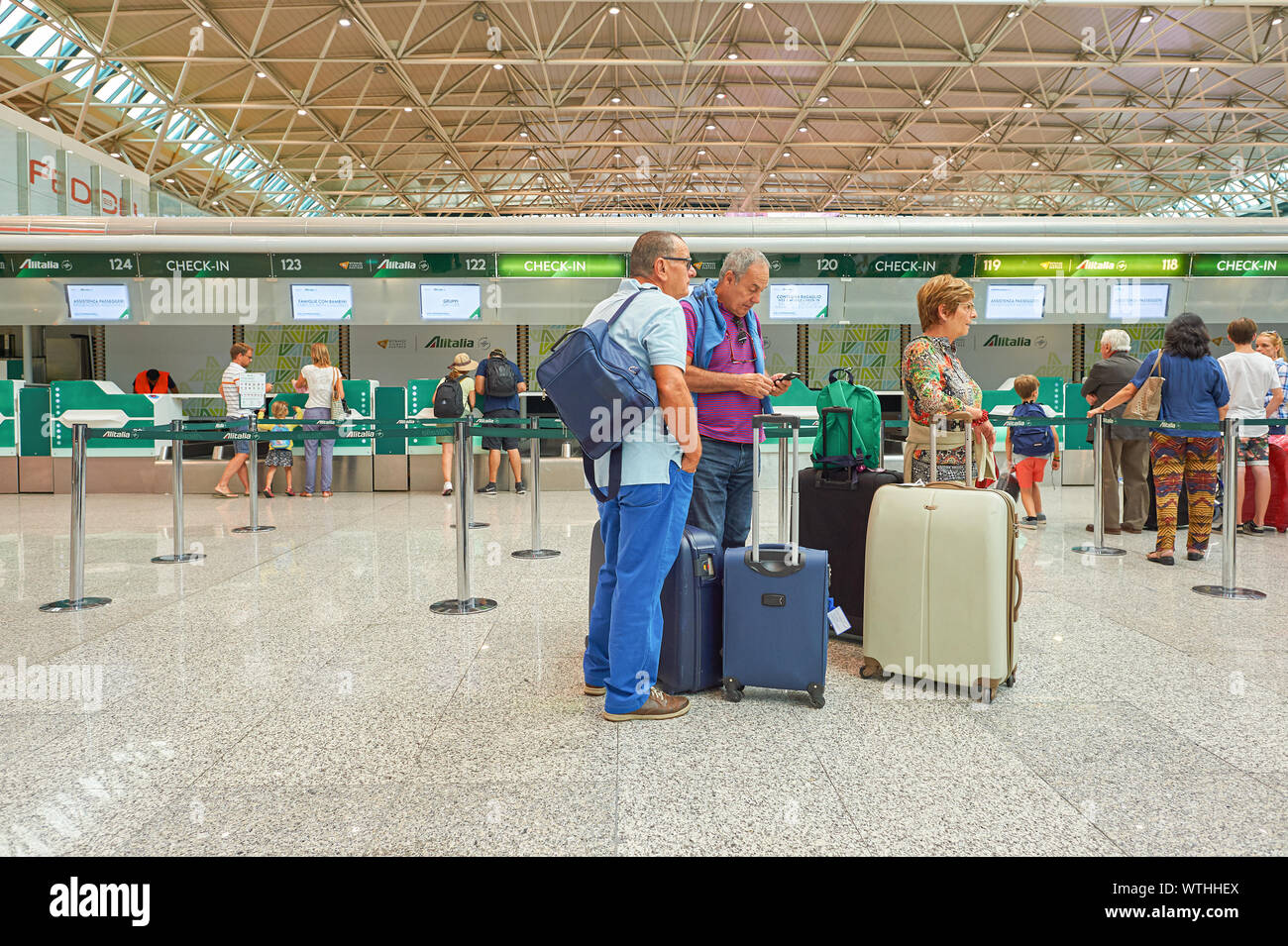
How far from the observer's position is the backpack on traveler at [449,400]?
995 cm

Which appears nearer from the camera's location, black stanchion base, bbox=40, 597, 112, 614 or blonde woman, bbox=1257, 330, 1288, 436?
black stanchion base, bbox=40, 597, 112, 614

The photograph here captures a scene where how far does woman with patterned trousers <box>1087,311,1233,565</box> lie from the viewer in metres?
A: 5.75

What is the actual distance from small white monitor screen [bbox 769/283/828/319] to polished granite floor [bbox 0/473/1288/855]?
254 inches

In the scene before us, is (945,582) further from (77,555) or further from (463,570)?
(77,555)

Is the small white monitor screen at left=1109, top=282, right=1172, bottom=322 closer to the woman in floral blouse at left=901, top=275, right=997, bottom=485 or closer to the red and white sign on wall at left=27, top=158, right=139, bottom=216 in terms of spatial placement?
the woman in floral blouse at left=901, top=275, right=997, bottom=485

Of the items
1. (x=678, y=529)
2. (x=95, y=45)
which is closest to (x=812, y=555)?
(x=678, y=529)

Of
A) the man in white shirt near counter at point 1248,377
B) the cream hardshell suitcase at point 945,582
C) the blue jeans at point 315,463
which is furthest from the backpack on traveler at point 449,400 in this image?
the cream hardshell suitcase at point 945,582

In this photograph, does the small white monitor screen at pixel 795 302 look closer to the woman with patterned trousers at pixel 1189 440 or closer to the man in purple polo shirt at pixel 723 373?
the woman with patterned trousers at pixel 1189 440

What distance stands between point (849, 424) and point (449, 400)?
7025mm

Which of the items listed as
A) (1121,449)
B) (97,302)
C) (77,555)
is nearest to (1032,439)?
(1121,449)

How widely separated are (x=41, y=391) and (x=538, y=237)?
6298 millimetres

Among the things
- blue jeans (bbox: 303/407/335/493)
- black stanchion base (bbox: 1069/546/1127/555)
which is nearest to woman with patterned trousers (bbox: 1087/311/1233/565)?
black stanchion base (bbox: 1069/546/1127/555)

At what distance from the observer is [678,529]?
285 cm
